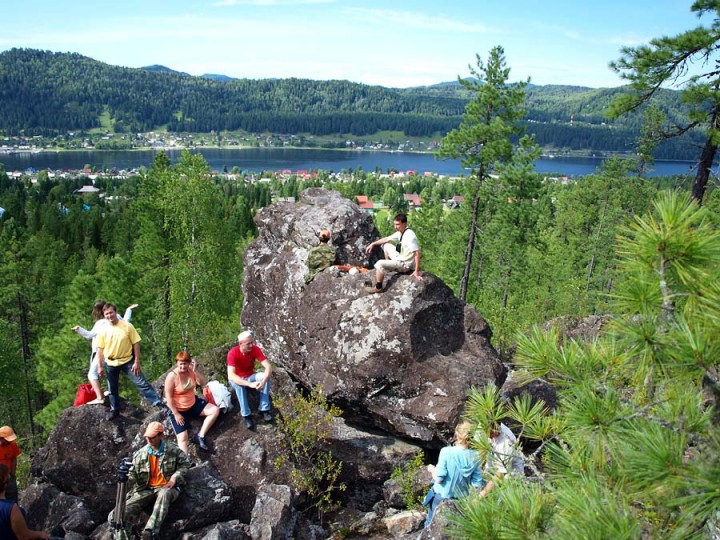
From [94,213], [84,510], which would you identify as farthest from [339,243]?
[94,213]

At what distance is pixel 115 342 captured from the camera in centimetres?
1057

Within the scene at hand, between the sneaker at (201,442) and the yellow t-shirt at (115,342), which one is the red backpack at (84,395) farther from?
the sneaker at (201,442)

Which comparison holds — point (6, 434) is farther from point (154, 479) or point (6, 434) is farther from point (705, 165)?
point (705, 165)

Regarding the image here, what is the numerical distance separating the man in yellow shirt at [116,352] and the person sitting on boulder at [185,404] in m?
0.90

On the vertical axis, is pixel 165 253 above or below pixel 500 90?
below

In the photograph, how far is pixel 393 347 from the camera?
11164mm

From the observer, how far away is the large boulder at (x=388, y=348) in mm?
11023

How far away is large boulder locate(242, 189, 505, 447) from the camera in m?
11.0

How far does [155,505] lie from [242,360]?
9.92ft

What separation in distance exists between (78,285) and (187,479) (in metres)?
24.4

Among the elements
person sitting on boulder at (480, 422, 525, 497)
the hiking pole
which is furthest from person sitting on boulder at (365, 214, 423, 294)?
the hiking pole

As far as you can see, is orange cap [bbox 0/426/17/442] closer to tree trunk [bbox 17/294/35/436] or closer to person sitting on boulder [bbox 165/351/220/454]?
person sitting on boulder [bbox 165/351/220/454]

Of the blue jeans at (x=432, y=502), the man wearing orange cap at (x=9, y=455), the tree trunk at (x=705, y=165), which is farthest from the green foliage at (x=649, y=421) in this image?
the tree trunk at (x=705, y=165)

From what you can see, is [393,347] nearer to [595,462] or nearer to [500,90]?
[595,462]
